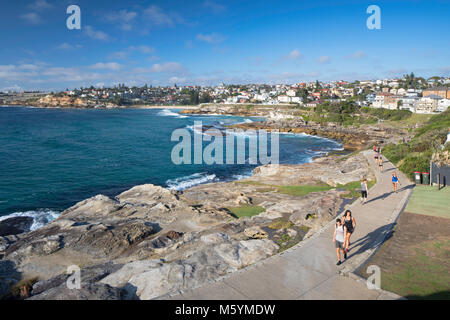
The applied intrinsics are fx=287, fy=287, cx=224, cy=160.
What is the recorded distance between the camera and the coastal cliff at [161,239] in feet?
25.7

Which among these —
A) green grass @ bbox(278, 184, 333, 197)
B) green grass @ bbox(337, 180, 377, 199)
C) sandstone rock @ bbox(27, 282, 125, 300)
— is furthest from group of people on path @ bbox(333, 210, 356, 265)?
green grass @ bbox(278, 184, 333, 197)

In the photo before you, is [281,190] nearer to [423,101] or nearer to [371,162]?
[371,162]

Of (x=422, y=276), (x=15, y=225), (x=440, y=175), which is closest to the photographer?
(x=422, y=276)

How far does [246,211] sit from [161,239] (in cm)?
553

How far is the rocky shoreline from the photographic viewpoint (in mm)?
7824

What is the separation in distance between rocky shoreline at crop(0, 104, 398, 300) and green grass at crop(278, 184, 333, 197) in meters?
0.06

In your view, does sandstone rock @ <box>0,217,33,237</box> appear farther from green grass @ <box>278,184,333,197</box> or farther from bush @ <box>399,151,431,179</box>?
bush @ <box>399,151,431,179</box>

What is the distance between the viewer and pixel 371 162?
22938 millimetres

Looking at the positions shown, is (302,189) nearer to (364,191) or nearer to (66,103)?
(364,191)

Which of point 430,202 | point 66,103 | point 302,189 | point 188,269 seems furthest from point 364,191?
point 66,103

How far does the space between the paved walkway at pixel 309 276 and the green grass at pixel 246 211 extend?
5655 millimetres

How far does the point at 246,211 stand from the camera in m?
16.1

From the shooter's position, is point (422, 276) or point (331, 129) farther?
point (331, 129)

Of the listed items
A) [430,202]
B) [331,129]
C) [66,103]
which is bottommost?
[430,202]
